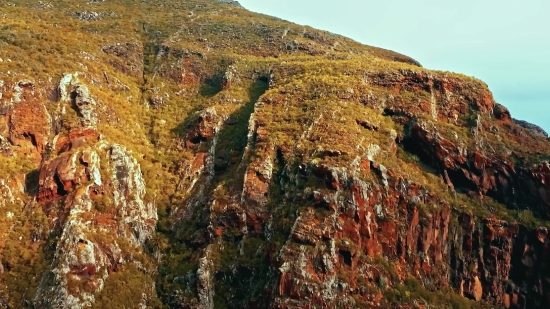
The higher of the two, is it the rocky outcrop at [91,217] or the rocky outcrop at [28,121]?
the rocky outcrop at [28,121]

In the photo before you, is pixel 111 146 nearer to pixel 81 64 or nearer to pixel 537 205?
pixel 81 64

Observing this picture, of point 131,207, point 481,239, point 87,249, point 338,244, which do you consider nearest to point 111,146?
point 131,207

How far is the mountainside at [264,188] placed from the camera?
51.9m

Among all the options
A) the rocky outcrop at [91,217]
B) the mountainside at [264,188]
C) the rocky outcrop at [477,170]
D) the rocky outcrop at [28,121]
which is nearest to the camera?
the rocky outcrop at [91,217]

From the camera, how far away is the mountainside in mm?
51938

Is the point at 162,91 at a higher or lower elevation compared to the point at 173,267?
higher

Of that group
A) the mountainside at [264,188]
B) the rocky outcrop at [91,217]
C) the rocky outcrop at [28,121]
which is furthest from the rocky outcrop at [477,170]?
the rocky outcrop at [28,121]

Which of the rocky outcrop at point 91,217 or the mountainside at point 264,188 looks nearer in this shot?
the rocky outcrop at point 91,217

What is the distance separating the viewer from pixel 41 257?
51.5 metres

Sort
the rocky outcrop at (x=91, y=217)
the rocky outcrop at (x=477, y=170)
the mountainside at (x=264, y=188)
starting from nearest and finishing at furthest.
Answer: the rocky outcrop at (x=91, y=217), the mountainside at (x=264, y=188), the rocky outcrop at (x=477, y=170)

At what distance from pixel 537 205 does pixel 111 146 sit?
52.4 meters

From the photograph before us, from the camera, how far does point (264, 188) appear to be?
60.3 m

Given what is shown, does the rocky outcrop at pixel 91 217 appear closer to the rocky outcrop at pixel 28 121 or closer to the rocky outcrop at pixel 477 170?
the rocky outcrop at pixel 28 121

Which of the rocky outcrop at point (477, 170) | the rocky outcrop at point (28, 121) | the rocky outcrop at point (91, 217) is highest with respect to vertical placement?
the rocky outcrop at point (477, 170)
